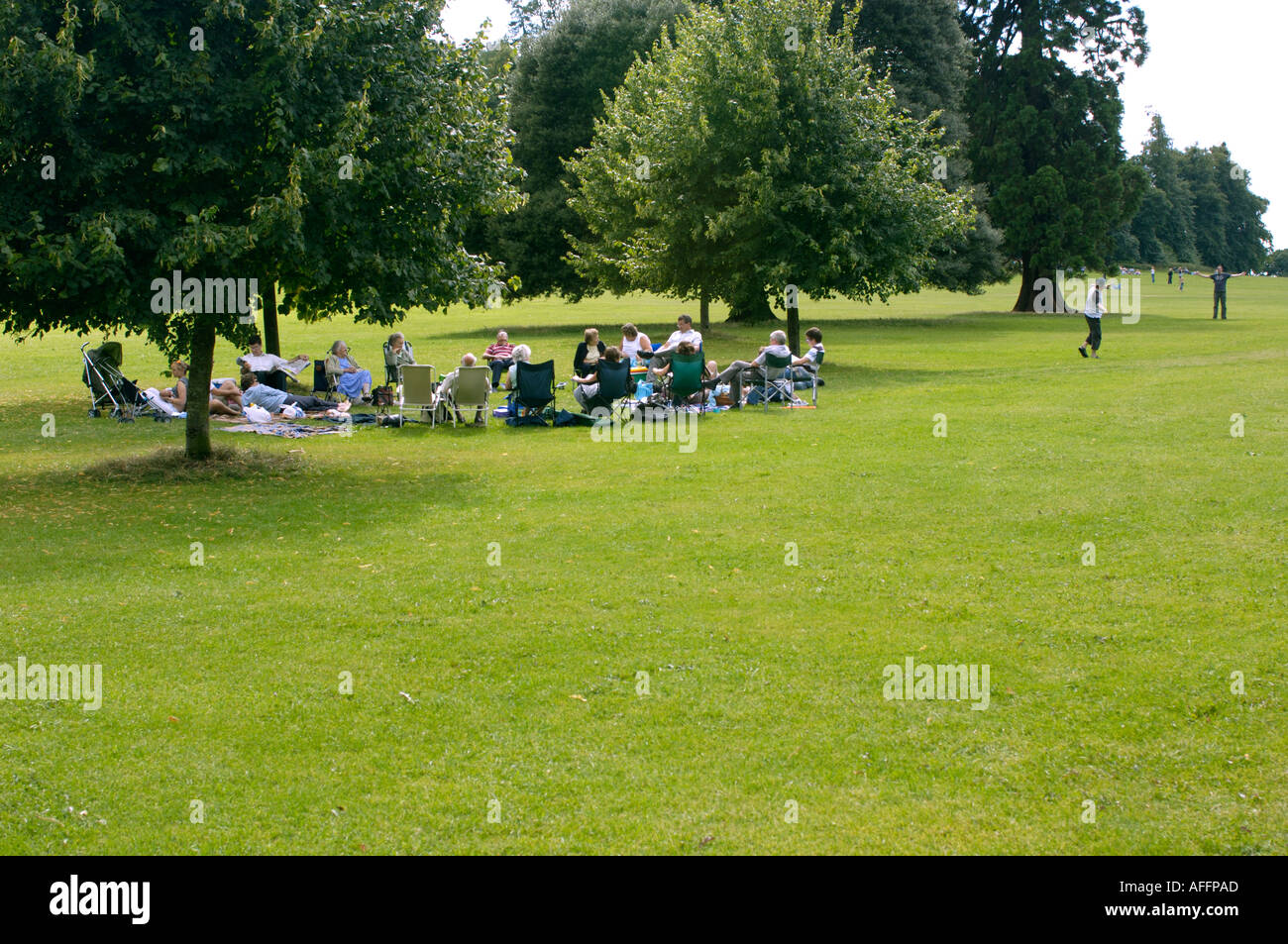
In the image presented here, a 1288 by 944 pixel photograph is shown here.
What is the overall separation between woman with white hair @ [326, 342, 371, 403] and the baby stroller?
11.3 ft

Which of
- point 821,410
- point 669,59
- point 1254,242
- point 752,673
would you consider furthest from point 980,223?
point 1254,242

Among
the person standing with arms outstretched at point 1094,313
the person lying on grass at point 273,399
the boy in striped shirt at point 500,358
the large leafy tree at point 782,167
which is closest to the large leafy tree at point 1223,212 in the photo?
the person standing with arms outstretched at point 1094,313

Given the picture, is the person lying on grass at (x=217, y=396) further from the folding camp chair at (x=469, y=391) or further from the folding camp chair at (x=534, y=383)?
the folding camp chair at (x=534, y=383)

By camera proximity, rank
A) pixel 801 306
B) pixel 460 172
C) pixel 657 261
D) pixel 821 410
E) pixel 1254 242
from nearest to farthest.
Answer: pixel 460 172 → pixel 821 410 → pixel 657 261 → pixel 801 306 → pixel 1254 242

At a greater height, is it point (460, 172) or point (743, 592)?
point (460, 172)

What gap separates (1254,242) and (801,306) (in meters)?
109

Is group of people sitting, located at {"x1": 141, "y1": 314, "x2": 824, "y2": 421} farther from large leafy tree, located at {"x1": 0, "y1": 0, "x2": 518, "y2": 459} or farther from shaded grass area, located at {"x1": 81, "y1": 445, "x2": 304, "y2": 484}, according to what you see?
large leafy tree, located at {"x1": 0, "y1": 0, "x2": 518, "y2": 459}

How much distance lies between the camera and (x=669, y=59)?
3484 centimetres

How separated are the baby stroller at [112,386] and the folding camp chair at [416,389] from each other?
14.4ft

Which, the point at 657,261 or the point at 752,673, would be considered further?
the point at 657,261

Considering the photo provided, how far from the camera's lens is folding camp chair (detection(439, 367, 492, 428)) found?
20.4 meters

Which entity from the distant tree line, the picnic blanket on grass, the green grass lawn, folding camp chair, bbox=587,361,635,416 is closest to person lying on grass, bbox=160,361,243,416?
the picnic blanket on grass

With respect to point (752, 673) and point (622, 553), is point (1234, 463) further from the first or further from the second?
point (752, 673)

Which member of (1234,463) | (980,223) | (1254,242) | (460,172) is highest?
(1254,242)
